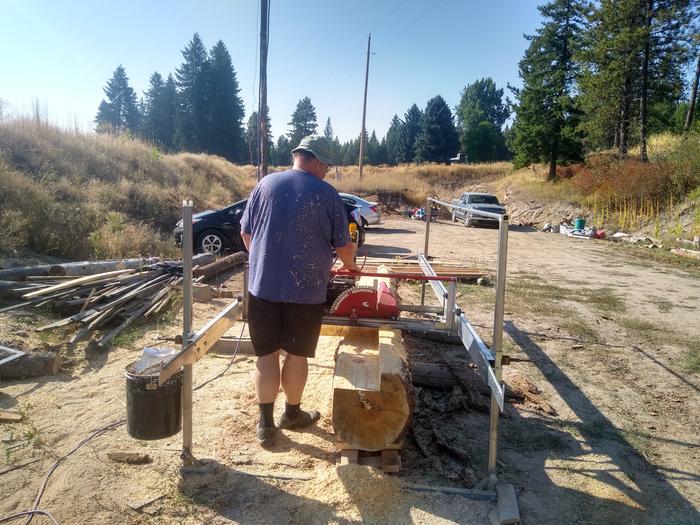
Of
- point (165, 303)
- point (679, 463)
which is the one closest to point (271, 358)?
point (679, 463)

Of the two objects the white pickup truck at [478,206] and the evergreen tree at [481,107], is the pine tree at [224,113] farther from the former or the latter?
the white pickup truck at [478,206]

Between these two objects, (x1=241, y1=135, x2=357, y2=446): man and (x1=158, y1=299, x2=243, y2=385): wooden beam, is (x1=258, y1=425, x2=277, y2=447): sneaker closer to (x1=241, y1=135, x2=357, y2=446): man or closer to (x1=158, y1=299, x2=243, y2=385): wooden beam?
(x1=241, y1=135, x2=357, y2=446): man

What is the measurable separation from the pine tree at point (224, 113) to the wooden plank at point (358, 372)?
63.5m

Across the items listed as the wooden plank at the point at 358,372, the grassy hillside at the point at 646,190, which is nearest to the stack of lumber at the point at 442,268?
the wooden plank at the point at 358,372

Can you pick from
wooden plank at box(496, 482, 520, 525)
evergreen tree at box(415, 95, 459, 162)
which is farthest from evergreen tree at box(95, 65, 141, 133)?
wooden plank at box(496, 482, 520, 525)

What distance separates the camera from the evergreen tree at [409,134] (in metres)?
74.6

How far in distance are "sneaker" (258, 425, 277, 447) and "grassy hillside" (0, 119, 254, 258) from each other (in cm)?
677

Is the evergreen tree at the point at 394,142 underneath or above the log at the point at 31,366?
above

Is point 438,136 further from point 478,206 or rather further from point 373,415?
point 373,415

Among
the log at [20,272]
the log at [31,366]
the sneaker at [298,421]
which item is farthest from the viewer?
the log at [20,272]

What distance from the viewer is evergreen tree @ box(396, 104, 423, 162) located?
74.6m

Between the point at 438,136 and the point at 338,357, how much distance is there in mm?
66629

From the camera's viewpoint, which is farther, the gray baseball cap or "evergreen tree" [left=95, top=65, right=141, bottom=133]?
"evergreen tree" [left=95, top=65, right=141, bottom=133]

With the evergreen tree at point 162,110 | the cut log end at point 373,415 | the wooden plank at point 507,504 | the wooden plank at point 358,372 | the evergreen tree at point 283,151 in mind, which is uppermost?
the evergreen tree at point 162,110
